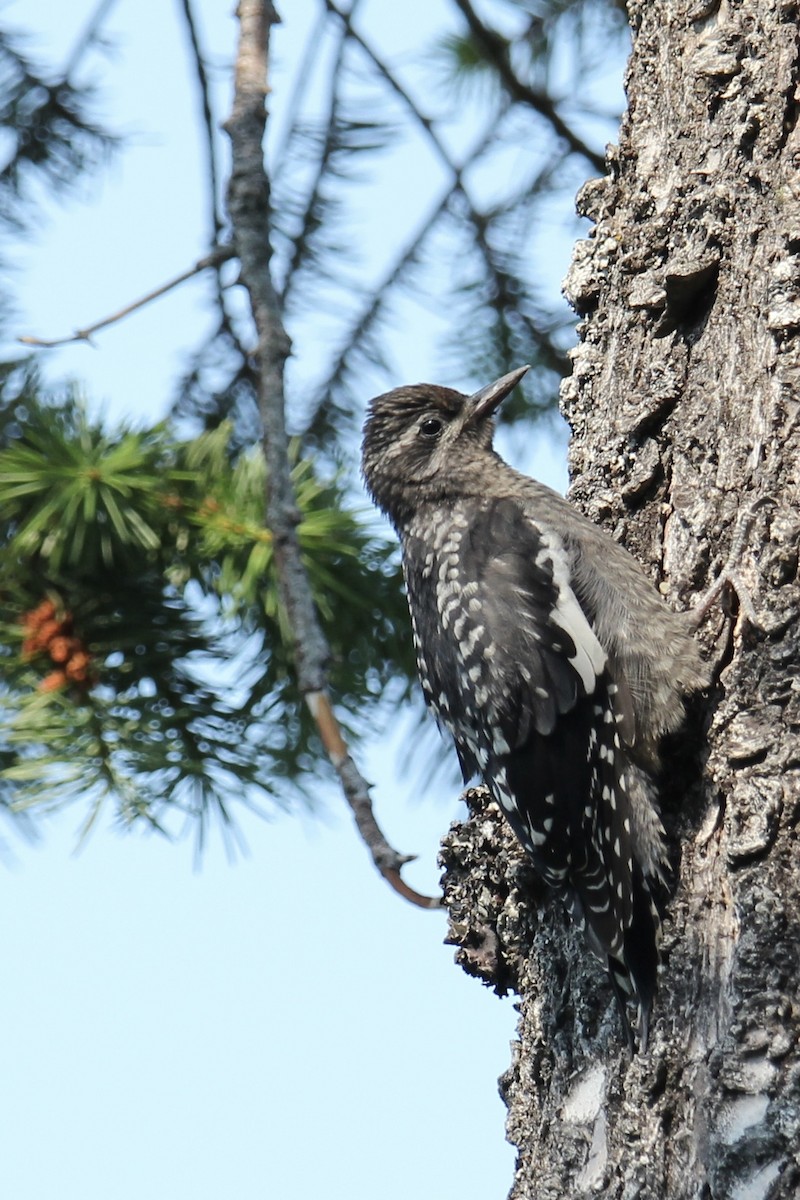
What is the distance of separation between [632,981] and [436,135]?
238cm

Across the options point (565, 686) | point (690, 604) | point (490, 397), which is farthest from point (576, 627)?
point (490, 397)

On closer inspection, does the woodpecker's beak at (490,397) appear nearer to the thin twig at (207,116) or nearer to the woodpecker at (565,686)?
the woodpecker at (565,686)

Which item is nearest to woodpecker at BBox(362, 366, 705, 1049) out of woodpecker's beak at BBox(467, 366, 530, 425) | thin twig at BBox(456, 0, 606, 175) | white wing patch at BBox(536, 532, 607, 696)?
white wing patch at BBox(536, 532, 607, 696)

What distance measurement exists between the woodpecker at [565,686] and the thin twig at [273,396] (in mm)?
468

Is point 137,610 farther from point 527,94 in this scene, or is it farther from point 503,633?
point 527,94

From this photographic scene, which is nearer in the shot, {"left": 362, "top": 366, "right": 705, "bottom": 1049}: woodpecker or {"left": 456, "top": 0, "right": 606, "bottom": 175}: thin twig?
{"left": 362, "top": 366, "right": 705, "bottom": 1049}: woodpecker

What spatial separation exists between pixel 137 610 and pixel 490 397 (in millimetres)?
1106

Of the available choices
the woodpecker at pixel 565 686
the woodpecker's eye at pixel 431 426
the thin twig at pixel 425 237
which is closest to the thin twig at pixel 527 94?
the thin twig at pixel 425 237

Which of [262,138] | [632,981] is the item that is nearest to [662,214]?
[262,138]

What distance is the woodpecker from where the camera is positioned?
2.40 meters

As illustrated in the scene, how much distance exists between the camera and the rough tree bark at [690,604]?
6.65 feet

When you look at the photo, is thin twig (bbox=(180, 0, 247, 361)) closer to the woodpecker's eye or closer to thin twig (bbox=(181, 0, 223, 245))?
thin twig (bbox=(181, 0, 223, 245))

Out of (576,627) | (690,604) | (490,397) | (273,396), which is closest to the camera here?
(273,396)

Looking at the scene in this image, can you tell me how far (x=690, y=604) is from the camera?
2.63 metres
